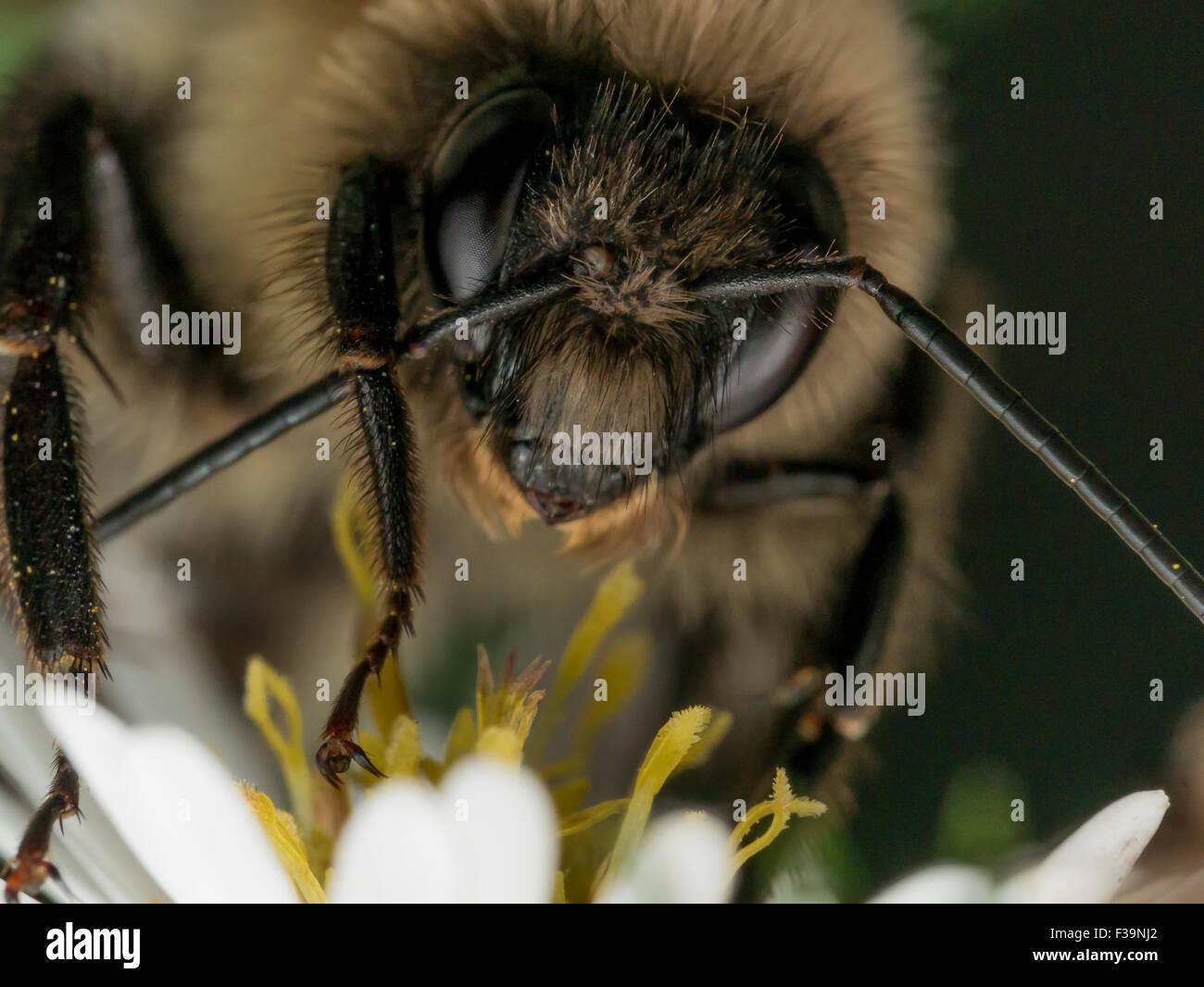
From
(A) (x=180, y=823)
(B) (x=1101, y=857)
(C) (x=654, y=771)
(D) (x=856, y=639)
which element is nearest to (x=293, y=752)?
(A) (x=180, y=823)

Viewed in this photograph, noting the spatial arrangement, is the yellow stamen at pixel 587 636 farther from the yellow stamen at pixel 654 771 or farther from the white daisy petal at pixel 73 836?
the white daisy petal at pixel 73 836

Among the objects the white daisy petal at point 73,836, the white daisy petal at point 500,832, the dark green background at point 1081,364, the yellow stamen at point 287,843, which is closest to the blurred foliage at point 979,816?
the dark green background at point 1081,364

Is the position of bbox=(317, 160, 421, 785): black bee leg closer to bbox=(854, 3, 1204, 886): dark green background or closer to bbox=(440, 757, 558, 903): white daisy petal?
bbox=(440, 757, 558, 903): white daisy petal

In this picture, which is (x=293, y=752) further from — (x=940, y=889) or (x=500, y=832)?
(x=940, y=889)

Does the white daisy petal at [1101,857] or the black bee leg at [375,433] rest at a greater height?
the black bee leg at [375,433]
